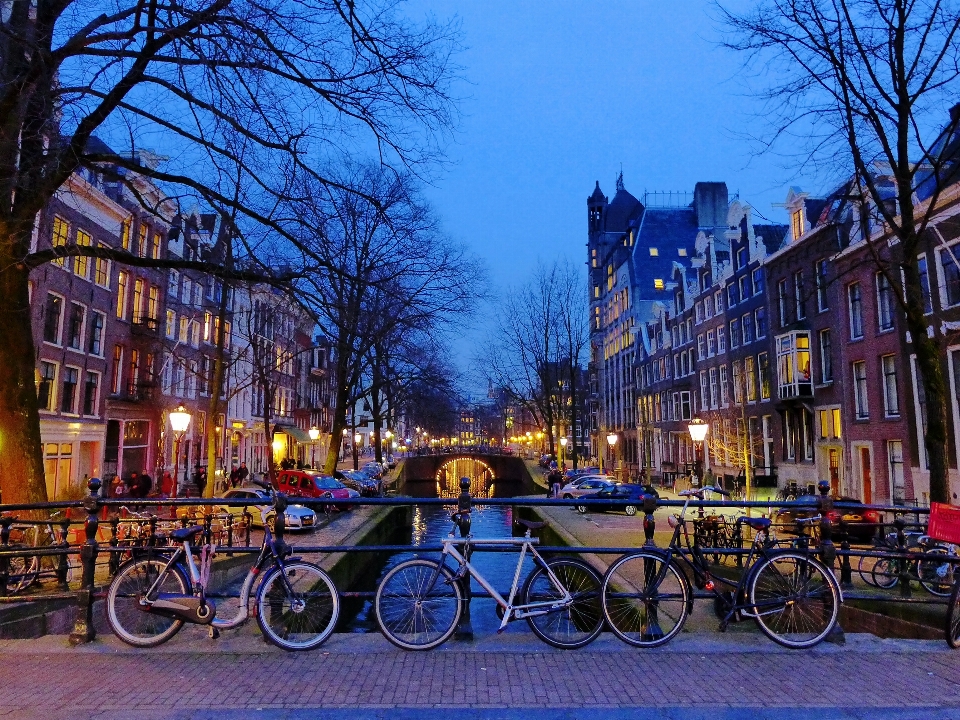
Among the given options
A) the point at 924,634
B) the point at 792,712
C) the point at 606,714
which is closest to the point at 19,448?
the point at 606,714

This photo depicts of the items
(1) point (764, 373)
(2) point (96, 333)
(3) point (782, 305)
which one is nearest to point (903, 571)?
(3) point (782, 305)

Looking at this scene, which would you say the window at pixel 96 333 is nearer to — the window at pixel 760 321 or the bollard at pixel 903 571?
the bollard at pixel 903 571

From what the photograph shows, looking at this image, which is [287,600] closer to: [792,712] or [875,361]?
[792,712]

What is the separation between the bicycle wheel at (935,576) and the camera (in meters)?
8.34

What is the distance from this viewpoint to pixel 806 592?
602cm

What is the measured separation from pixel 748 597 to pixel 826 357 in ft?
98.2

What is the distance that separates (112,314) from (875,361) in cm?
3425

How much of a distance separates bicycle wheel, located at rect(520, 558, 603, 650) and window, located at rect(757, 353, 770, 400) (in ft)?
114

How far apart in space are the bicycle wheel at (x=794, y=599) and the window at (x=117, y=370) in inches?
1369

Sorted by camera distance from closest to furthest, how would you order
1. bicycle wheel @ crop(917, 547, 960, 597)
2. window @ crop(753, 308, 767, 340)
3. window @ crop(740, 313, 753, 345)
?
bicycle wheel @ crop(917, 547, 960, 597) < window @ crop(753, 308, 767, 340) < window @ crop(740, 313, 753, 345)

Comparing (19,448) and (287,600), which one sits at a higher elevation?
(19,448)

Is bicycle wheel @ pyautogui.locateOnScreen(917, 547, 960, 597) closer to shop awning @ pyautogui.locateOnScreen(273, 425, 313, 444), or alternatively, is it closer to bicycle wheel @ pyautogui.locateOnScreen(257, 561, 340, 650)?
bicycle wheel @ pyautogui.locateOnScreen(257, 561, 340, 650)

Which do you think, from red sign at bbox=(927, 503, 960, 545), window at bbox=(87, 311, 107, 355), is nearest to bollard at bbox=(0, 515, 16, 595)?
red sign at bbox=(927, 503, 960, 545)

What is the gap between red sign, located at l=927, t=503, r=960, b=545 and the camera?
6.45 metres
